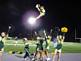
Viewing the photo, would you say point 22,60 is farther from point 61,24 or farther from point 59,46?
point 61,24

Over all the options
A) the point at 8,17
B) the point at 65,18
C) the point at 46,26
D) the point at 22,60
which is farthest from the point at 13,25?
the point at 22,60

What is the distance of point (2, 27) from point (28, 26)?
3.03m

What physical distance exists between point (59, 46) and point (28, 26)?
2309cm

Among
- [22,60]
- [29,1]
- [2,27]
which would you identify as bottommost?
[22,60]

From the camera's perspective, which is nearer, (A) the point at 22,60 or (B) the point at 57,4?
(A) the point at 22,60

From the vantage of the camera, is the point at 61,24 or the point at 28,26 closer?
the point at 28,26

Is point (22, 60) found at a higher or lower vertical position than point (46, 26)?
lower

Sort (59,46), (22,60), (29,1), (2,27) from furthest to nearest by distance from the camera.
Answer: (2,27)
(29,1)
(22,60)
(59,46)

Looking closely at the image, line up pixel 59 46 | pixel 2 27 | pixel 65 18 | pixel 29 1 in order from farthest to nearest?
pixel 65 18
pixel 2 27
pixel 29 1
pixel 59 46

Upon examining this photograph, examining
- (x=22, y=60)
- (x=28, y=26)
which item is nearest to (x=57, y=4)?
(x=28, y=26)

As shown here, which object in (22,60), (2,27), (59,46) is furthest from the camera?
(2,27)

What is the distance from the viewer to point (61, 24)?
42.7 m

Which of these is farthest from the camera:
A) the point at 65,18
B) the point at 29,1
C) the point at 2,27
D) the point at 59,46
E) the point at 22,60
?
the point at 65,18

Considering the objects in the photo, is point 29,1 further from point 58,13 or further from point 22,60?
point 22,60
